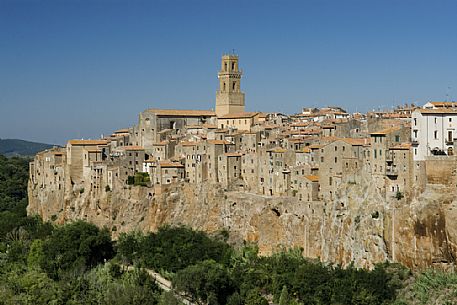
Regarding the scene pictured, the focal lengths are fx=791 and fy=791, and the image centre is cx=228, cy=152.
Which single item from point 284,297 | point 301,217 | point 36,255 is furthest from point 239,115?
point 284,297

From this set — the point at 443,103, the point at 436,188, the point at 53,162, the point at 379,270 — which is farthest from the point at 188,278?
the point at 53,162

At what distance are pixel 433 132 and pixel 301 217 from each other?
40.2 ft

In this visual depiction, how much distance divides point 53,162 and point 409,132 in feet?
127

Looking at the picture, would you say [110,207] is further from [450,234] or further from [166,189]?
[450,234]

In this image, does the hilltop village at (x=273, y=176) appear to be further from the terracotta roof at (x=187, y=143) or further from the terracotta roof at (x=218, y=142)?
the terracotta roof at (x=187, y=143)

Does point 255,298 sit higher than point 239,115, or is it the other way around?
point 239,115

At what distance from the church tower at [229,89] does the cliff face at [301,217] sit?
805 inches

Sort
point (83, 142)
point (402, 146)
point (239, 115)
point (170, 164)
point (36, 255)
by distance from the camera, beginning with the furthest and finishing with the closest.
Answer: point (239, 115) < point (83, 142) < point (170, 164) < point (36, 255) < point (402, 146)

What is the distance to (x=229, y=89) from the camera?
289 ft

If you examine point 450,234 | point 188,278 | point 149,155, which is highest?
point 149,155

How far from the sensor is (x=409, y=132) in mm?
52156

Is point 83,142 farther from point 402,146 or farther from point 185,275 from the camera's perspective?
point 402,146

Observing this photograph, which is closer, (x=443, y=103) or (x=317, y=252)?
(x=443, y=103)

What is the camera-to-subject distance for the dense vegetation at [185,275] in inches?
1889
